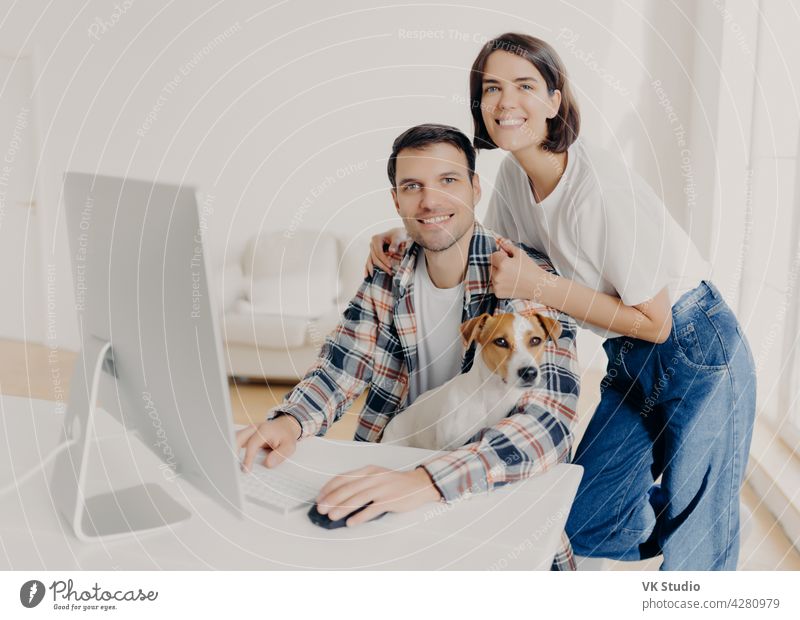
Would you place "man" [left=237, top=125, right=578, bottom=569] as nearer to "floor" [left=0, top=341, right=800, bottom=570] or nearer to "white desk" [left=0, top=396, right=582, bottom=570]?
"white desk" [left=0, top=396, right=582, bottom=570]

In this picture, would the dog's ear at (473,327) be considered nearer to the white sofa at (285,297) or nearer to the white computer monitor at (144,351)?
the white computer monitor at (144,351)

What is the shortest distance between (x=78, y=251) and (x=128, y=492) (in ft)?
0.91

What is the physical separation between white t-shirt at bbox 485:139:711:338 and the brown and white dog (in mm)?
113

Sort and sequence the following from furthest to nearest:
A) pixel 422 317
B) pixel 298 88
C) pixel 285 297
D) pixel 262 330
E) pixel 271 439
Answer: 1. pixel 285 297
2. pixel 262 330
3. pixel 298 88
4. pixel 422 317
5. pixel 271 439

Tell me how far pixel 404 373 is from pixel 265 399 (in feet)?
4.33

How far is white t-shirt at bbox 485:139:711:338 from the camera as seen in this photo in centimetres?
108

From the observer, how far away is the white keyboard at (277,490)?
811 millimetres

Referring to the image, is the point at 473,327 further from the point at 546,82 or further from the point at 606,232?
the point at 546,82

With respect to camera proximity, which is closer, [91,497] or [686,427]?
[91,497]

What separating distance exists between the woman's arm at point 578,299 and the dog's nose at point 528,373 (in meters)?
0.11

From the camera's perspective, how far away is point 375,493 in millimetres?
801

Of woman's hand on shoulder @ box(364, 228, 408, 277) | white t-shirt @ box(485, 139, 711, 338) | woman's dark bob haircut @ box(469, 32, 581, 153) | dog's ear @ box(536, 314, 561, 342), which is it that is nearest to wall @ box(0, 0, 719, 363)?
woman's dark bob haircut @ box(469, 32, 581, 153)

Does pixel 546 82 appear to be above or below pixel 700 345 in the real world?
above

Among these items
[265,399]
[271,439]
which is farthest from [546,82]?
[265,399]
